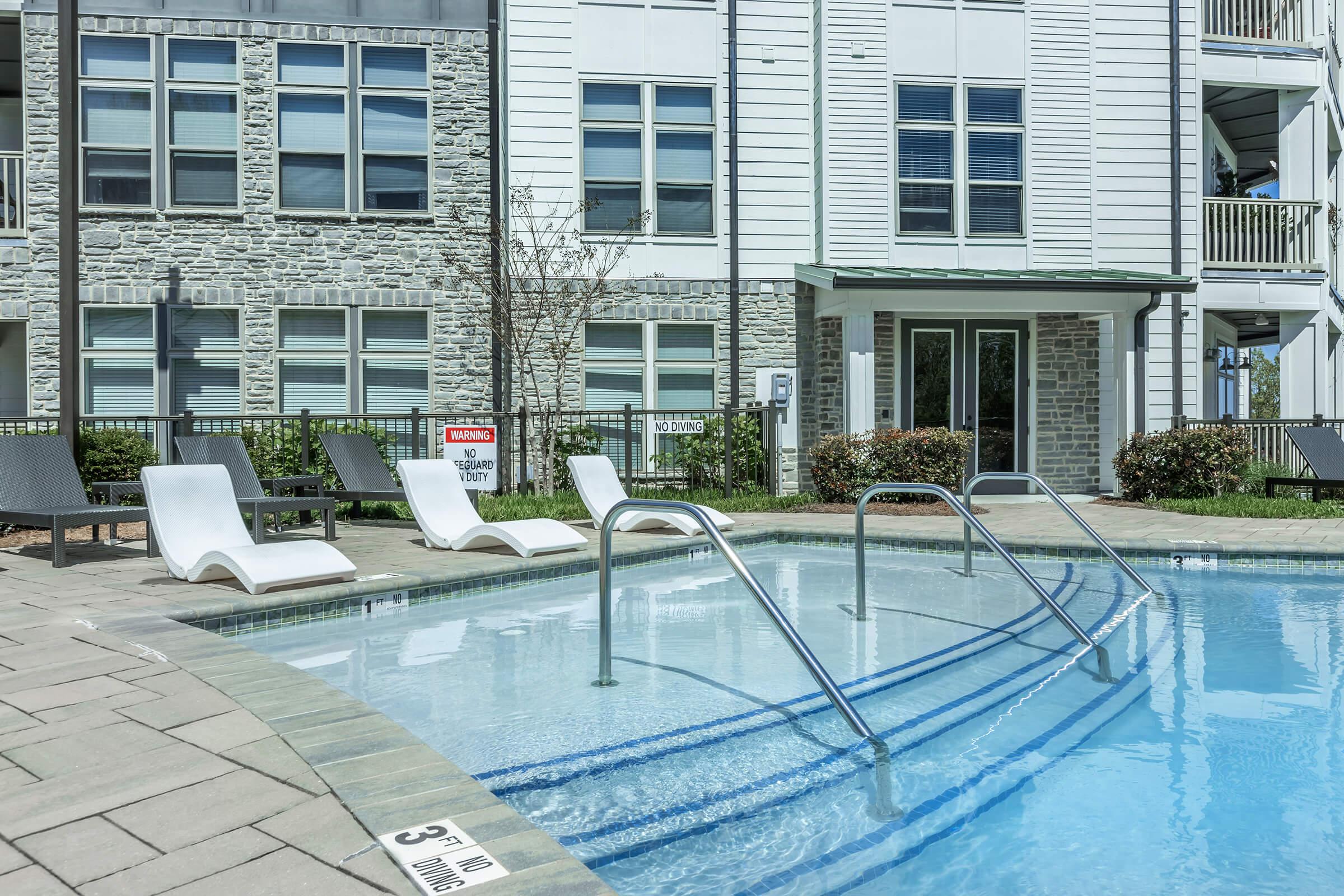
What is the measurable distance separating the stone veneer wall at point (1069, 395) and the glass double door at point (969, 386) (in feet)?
1.03

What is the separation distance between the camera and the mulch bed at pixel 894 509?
12.3 metres

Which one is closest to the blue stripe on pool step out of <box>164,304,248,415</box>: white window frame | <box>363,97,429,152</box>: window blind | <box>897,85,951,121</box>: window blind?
<box>897,85,951,121</box>: window blind

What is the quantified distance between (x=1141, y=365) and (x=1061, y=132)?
3.74m

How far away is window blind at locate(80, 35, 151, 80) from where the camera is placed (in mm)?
13711

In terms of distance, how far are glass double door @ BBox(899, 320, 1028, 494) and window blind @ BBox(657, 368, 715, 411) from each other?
293 centimetres

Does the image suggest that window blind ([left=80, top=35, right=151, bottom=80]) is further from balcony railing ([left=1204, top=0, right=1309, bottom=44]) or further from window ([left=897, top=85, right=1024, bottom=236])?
balcony railing ([left=1204, top=0, right=1309, bottom=44])

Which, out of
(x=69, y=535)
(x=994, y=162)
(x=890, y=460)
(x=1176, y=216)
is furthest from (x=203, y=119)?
(x=1176, y=216)

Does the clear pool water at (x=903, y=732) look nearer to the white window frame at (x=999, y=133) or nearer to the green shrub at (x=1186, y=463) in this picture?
the green shrub at (x=1186, y=463)

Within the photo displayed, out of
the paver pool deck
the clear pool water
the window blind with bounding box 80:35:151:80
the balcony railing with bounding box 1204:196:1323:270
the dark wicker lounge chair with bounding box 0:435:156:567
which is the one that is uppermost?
the window blind with bounding box 80:35:151:80

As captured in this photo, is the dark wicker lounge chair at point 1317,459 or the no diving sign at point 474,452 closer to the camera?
the no diving sign at point 474,452

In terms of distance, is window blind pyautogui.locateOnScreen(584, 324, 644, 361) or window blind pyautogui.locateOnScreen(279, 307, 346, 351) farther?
window blind pyautogui.locateOnScreen(584, 324, 644, 361)

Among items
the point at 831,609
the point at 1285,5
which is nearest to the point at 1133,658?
the point at 831,609

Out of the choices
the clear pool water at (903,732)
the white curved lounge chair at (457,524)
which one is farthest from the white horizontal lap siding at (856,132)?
the clear pool water at (903,732)

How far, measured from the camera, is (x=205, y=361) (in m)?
14.0
